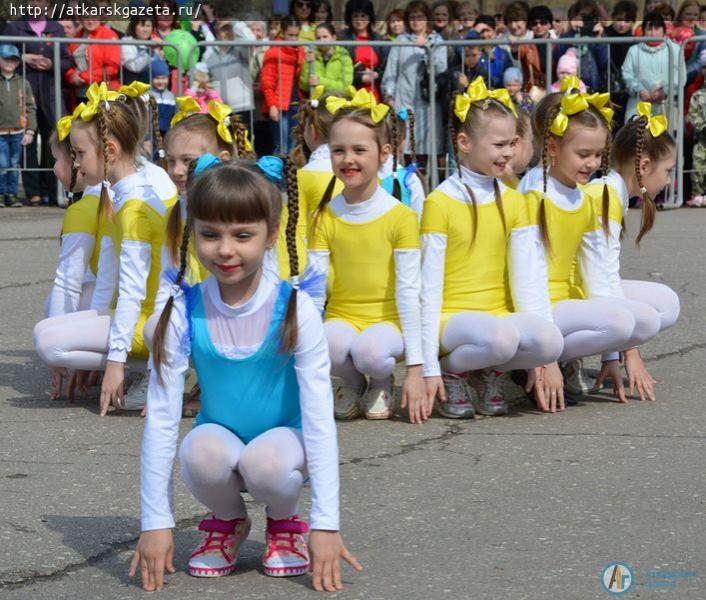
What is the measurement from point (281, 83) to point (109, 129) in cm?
717

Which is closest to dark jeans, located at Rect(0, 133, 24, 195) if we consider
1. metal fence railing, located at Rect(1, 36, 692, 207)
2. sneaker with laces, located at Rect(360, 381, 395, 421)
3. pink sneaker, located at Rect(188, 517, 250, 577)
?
metal fence railing, located at Rect(1, 36, 692, 207)

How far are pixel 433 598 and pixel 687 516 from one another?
107 centimetres

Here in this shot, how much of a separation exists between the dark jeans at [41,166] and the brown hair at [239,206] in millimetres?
9681

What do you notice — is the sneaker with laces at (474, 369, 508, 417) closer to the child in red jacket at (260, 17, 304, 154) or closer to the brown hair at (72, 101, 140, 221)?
the brown hair at (72, 101, 140, 221)

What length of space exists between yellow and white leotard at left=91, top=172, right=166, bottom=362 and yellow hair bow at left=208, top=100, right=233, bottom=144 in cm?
38

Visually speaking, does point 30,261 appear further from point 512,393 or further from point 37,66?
point 512,393

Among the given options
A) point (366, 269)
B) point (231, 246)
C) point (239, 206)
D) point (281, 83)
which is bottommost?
point (366, 269)

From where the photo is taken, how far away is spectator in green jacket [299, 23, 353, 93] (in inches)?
503

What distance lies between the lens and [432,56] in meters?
13.0

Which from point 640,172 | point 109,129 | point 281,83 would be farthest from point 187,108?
point 281,83

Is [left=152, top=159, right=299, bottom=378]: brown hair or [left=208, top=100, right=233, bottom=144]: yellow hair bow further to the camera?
[left=208, top=100, right=233, bottom=144]: yellow hair bow

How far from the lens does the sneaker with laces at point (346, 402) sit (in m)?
5.73

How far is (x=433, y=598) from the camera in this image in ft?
11.9

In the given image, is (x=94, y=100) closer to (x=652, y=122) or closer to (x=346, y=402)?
(x=346, y=402)
